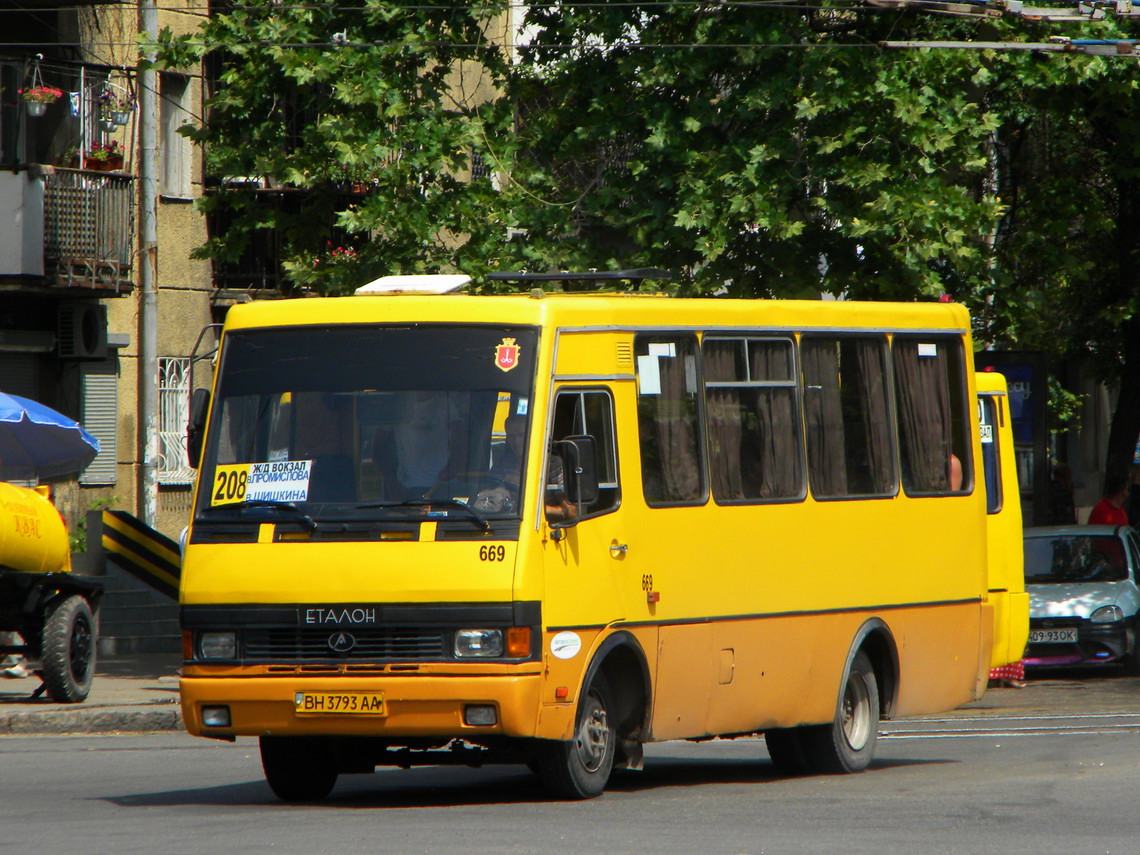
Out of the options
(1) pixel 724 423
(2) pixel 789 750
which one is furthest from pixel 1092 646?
(1) pixel 724 423

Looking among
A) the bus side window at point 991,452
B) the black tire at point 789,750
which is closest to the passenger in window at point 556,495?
the black tire at point 789,750

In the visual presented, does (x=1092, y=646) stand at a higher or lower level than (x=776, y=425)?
lower

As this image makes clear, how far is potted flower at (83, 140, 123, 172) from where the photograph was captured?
25797 millimetres

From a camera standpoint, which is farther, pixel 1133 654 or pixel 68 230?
pixel 68 230

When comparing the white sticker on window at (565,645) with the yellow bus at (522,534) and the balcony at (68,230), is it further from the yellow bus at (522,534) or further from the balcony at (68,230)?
the balcony at (68,230)

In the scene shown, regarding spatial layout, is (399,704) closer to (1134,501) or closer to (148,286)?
(148,286)

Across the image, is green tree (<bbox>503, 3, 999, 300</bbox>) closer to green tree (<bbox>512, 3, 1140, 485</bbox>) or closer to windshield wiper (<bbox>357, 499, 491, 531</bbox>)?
green tree (<bbox>512, 3, 1140, 485</bbox>)

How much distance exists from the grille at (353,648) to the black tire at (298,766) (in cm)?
73

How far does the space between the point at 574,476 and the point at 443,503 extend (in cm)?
65

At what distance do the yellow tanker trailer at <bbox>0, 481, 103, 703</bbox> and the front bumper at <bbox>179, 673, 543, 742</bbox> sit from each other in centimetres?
690

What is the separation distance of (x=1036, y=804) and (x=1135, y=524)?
18481mm

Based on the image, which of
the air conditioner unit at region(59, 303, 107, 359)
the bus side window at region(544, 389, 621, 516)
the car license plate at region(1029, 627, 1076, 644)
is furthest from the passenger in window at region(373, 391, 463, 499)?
the air conditioner unit at region(59, 303, 107, 359)

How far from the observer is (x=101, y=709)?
54.5 ft

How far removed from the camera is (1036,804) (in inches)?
417
